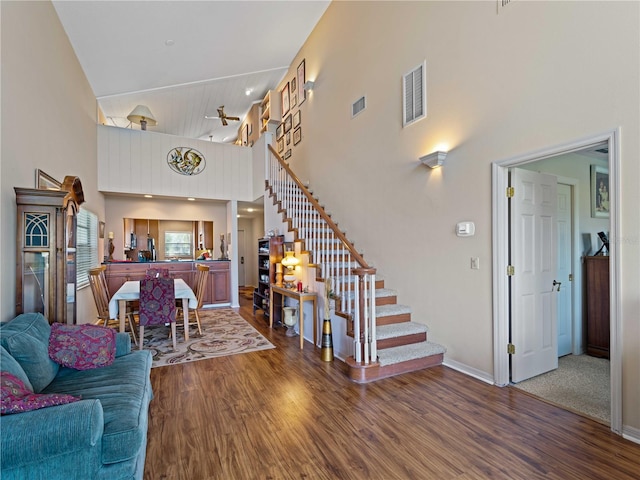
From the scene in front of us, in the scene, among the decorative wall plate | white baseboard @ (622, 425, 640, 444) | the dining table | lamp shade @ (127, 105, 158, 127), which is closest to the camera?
white baseboard @ (622, 425, 640, 444)

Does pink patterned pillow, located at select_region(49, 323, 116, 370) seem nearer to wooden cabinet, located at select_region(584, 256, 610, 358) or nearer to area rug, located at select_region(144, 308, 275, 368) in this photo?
area rug, located at select_region(144, 308, 275, 368)

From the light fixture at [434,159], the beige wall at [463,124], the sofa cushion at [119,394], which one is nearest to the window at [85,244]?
the sofa cushion at [119,394]

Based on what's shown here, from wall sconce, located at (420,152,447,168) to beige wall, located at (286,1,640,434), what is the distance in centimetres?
8

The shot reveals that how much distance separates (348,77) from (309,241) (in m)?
3.00

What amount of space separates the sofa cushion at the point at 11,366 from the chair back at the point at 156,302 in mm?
2352

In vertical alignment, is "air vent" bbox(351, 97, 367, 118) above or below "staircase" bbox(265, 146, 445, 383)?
above

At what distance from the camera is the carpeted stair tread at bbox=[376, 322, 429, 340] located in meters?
3.59

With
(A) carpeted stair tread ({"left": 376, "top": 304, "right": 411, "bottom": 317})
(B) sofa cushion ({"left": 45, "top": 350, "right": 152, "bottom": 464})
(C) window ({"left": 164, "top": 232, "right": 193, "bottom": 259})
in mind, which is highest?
(C) window ({"left": 164, "top": 232, "right": 193, "bottom": 259})

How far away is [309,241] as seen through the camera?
488 centimetres

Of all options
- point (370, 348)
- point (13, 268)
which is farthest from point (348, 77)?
point (13, 268)

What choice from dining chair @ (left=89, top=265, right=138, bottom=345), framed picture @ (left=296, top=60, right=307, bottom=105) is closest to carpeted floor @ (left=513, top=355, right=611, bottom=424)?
dining chair @ (left=89, top=265, right=138, bottom=345)

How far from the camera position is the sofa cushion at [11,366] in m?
1.64

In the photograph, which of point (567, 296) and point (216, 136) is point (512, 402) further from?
point (216, 136)

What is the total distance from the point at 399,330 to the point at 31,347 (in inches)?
127
